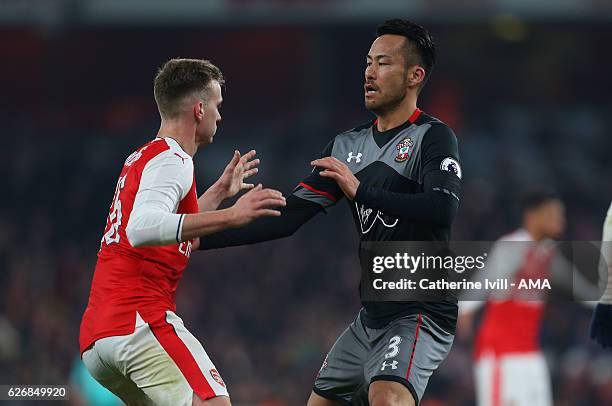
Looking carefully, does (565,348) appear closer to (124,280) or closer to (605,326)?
(605,326)

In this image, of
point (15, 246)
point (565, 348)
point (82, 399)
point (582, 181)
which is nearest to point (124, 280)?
point (82, 399)

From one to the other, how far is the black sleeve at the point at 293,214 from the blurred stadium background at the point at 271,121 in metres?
9.09

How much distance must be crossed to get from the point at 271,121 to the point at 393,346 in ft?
44.1

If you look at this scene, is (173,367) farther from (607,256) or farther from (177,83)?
(607,256)

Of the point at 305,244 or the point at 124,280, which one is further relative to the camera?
the point at 305,244

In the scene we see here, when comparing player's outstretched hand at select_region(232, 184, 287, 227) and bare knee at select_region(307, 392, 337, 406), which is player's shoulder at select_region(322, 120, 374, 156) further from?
bare knee at select_region(307, 392, 337, 406)

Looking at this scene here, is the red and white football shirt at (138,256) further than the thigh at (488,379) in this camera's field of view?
No

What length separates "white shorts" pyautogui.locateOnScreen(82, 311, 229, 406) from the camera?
4.66m

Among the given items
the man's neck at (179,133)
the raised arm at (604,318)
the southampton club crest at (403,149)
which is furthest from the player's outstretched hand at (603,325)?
the man's neck at (179,133)

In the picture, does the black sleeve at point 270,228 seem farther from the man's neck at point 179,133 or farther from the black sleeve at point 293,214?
the man's neck at point 179,133

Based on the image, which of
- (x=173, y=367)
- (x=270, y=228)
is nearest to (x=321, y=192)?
(x=270, y=228)

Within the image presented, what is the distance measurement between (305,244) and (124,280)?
11650mm

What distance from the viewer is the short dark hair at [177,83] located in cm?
508

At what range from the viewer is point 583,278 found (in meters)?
9.07
